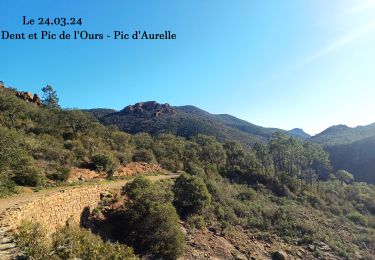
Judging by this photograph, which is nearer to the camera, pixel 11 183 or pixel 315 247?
pixel 11 183

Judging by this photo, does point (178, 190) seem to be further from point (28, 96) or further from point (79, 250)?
point (28, 96)

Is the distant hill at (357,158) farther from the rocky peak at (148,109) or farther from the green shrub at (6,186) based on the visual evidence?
the green shrub at (6,186)

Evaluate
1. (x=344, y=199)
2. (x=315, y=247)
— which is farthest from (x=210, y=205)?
(x=344, y=199)

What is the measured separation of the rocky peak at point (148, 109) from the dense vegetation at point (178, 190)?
104698 millimetres

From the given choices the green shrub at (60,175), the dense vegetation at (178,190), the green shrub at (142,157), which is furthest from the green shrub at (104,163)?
the green shrub at (142,157)

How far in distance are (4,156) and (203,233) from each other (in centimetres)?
1414

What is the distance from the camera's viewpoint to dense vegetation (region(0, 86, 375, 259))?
2067 cm

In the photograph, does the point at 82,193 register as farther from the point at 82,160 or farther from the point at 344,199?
the point at 344,199

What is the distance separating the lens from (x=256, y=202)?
4031cm

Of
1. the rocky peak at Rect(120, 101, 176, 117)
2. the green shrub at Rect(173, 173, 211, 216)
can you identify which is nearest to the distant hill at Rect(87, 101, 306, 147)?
the rocky peak at Rect(120, 101, 176, 117)

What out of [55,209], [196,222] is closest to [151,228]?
[55,209]

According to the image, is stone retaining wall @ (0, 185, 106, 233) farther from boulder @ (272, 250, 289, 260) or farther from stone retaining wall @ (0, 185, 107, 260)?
boulder @ (272, 250, 289, 260)

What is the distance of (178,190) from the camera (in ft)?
95.8

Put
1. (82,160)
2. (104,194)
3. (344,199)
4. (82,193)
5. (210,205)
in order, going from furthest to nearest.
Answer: (344,199), (82,160), (210,205), (104,194), (82,193)
